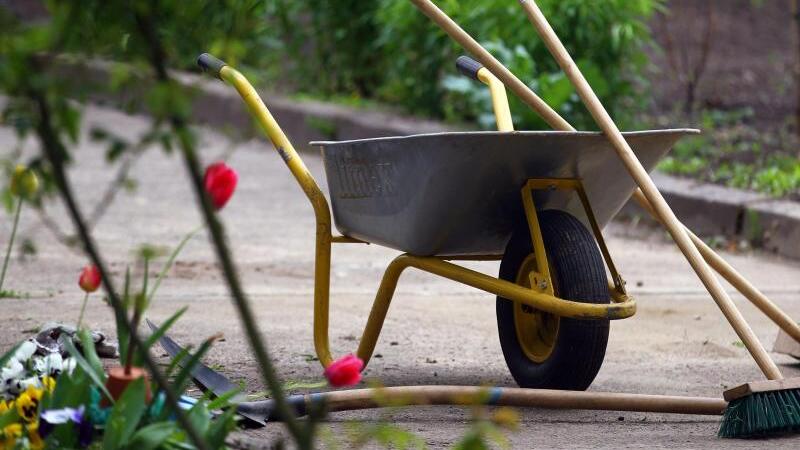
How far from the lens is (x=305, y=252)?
493 centimetres

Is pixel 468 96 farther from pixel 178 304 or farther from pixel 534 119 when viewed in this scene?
pixel 178 304

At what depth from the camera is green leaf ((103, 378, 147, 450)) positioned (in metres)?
1.84

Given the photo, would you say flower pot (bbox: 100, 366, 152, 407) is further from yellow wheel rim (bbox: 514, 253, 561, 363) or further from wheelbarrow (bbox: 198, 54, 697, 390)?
yellow wheel rim (bbox: 514, 253, 561, 363)

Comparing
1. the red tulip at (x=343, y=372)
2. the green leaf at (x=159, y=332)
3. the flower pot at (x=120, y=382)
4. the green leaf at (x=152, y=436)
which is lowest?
the green leaf at (x=152, y=436)

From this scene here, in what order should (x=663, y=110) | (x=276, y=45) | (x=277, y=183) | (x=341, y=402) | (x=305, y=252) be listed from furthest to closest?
Answer: 1. (x=276, y=45)
2. (x=663, y=110)
3. (x=277, y=183)
4. (x=305, y=252)
5. (x=341, y=402)

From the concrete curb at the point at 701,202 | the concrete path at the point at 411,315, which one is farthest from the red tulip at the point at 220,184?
the concrete curb at the point at 701,202

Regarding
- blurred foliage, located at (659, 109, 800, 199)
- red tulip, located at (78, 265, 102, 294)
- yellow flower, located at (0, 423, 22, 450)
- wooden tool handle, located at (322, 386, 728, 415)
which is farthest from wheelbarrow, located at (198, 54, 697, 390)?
blurred foliage, located at (659, 109, 800, 199)

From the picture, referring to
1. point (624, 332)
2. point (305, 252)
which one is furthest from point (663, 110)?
point (624, 332)

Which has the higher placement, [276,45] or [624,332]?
[276,45]

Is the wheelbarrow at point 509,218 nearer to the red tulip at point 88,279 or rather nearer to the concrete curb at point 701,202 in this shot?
the red tulip at point 88,279

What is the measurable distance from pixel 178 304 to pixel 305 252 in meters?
1.16

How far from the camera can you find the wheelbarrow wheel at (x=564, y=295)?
102 inches

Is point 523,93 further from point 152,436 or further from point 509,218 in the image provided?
point 152,436

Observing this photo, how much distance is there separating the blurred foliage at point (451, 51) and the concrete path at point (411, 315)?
1.07 meters
